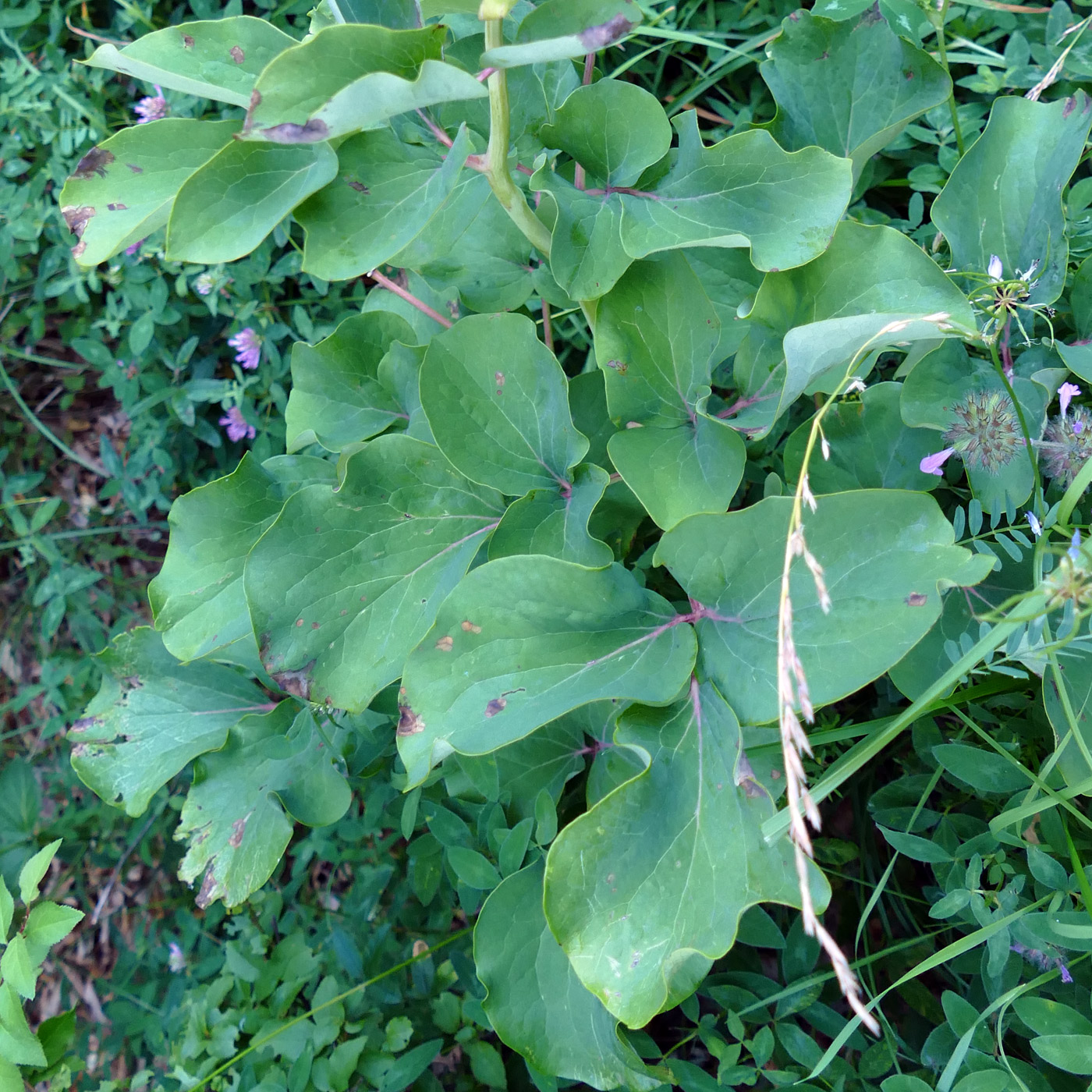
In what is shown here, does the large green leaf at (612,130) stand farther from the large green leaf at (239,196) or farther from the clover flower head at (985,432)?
the clover flower head at (985,432)

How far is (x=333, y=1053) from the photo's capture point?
1224 mm

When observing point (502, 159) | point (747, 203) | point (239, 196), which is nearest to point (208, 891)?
point (239, 196)

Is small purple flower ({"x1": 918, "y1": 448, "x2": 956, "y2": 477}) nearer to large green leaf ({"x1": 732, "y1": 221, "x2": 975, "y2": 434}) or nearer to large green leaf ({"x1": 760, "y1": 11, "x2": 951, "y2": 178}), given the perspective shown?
large green leaf ({"x1": 732, "y1": 221, "x2": 975, "y2": 434})

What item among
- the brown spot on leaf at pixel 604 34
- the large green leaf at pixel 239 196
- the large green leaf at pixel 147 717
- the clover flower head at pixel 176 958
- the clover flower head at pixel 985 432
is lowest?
the clover flower head at pixel 176 958

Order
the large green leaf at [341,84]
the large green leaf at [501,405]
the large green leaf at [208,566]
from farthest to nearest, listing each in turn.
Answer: the large green leaf at [208,566]
the large green leaf at [501,405]
the large green leaf at [341,84]

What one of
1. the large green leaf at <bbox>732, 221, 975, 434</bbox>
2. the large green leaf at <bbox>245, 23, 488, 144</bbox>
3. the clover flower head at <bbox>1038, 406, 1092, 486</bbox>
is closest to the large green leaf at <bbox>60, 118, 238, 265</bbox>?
the large green leaf at <bbox>245, 23, 488, 144</bbox>

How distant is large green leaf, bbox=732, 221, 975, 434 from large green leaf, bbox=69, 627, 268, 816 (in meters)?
0.91

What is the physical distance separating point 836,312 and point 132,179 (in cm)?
81

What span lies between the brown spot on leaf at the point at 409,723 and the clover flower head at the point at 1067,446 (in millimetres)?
763

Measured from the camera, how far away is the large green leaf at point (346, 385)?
1196 millimetres

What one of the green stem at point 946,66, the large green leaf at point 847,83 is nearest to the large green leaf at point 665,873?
the large green leaf at point 847,83

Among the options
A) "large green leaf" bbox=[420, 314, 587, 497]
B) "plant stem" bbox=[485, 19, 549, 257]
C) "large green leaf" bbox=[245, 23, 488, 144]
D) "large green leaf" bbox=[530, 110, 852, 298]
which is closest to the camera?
"large green leaf" bbox=[245, 23, 488, 144]

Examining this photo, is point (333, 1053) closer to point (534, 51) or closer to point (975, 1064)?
point (975, 1064)

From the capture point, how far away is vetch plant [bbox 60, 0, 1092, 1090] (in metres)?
0.84
